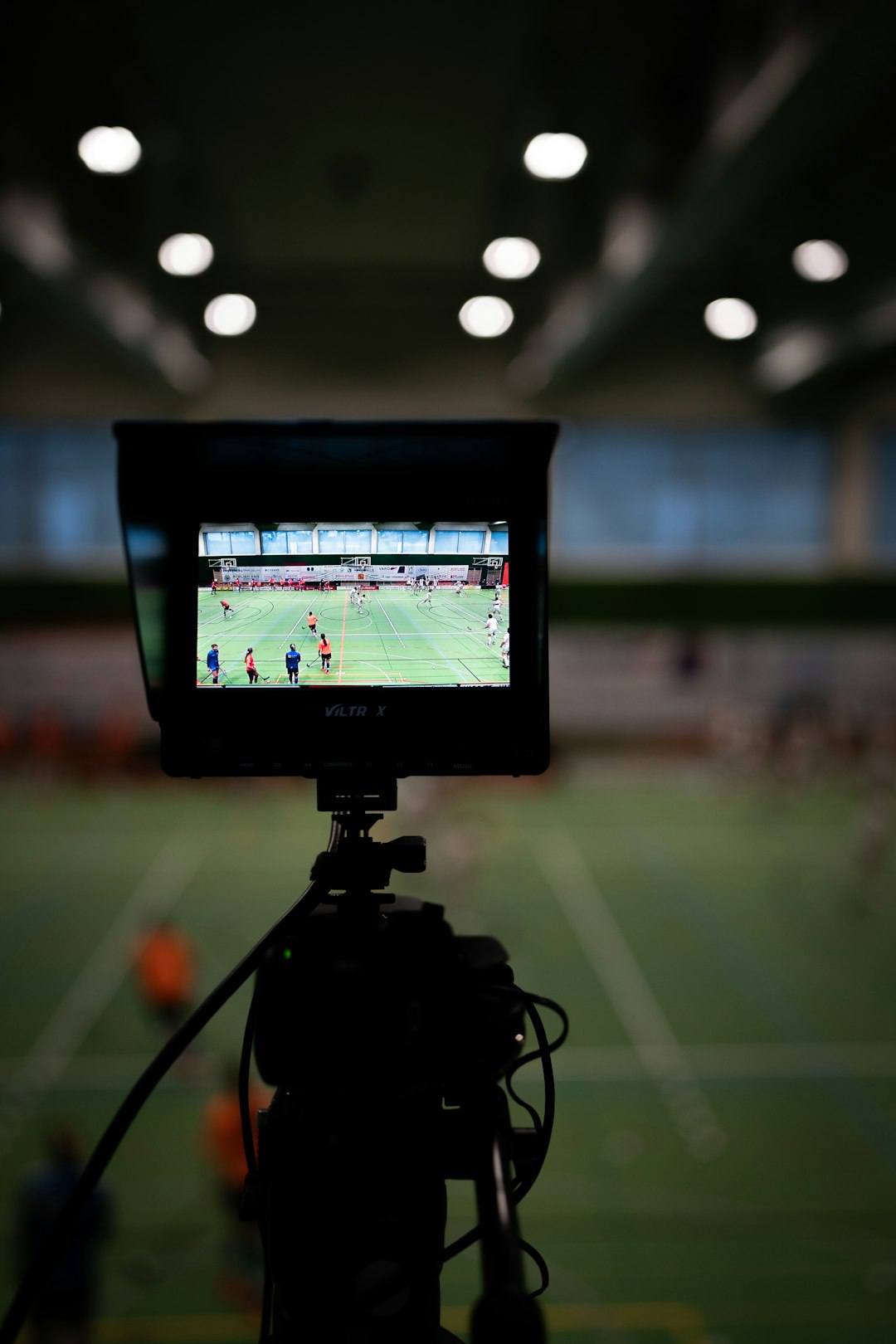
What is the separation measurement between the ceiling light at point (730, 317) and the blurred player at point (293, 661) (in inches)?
322

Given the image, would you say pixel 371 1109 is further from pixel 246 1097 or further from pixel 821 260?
pixel 821 260

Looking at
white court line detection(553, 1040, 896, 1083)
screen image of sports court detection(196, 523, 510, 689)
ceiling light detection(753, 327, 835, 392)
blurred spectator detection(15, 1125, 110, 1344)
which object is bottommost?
white court line detection(553, 1040, 896, 1083)

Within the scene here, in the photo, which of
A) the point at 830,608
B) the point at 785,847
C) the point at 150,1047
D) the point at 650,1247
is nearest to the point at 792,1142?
the point at 650,1247

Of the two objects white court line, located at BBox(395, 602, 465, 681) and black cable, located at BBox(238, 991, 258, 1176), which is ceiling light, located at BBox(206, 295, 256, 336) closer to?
white court line, located at BBox(395, 602, 465, 681)

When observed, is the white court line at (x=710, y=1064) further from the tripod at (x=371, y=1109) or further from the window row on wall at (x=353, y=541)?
the window row on wall at (x=353, y=541)

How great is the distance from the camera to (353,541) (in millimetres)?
1717

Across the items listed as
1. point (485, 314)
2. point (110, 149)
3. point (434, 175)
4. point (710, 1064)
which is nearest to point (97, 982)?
point (710, 1064)

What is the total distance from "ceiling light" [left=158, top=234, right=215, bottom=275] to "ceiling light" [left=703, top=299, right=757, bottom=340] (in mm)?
4574

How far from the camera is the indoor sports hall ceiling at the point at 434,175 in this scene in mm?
5996

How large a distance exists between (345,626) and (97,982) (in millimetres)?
11215

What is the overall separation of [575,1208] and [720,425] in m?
12.5

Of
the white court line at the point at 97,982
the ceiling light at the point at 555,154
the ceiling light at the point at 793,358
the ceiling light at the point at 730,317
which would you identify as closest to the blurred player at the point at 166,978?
the white court line at the point at 97,982

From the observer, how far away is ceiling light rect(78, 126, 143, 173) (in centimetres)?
547

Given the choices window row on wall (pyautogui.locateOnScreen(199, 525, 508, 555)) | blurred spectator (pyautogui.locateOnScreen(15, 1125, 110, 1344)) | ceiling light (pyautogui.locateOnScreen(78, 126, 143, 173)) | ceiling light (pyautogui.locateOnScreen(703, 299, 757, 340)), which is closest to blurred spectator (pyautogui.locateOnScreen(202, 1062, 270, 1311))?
blurred spectator (pyautogui.locateOnScreen(15, 1125, 110, 1344))
